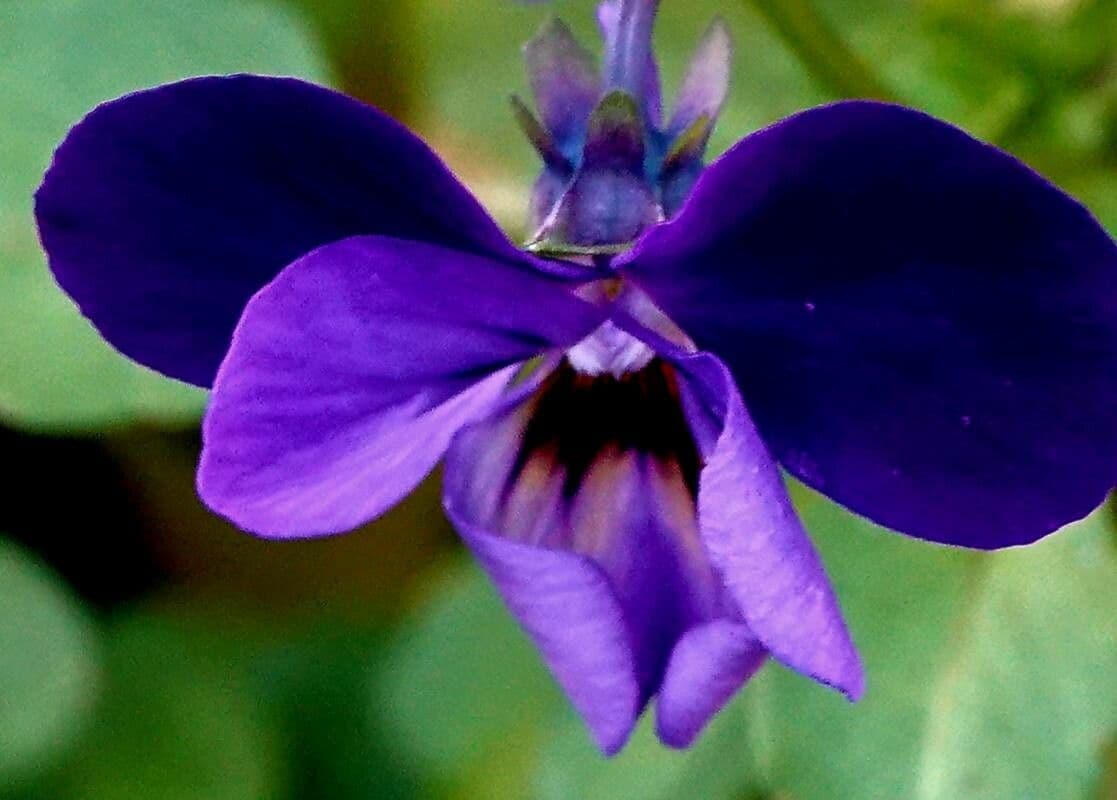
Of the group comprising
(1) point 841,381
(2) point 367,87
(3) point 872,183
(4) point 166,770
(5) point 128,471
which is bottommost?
(4) point 166,770

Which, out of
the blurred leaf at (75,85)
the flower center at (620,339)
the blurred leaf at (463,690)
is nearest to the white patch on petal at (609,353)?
the flower center at (620,339)

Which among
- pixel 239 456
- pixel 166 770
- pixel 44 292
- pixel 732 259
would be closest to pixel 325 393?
pixel 239 456

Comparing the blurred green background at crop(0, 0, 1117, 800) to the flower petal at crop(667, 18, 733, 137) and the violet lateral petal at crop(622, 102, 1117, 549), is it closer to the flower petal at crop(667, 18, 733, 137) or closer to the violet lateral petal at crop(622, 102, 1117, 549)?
the flower petal at crop(667, 18, 733, 137)

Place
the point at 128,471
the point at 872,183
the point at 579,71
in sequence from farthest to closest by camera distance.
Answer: the point at 128,471
the point at 579,71
the point at 872,183

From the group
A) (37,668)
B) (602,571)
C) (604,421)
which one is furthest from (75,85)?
(602,571)

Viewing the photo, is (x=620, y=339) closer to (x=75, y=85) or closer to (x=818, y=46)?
(x=818, y=46)

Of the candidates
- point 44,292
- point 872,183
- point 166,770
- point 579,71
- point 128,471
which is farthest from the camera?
point 128,471

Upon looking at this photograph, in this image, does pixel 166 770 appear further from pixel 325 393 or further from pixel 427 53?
pixel 325 393
